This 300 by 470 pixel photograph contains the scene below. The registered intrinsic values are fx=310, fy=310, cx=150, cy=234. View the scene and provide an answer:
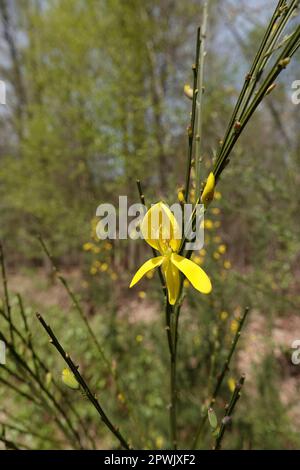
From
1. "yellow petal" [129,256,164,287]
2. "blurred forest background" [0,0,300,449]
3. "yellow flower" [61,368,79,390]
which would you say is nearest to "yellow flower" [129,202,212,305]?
"yellow petal" [129,256,164,287]

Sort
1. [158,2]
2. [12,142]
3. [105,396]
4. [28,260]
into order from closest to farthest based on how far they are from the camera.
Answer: [105,396] < [158,2] < [12,142] < [28,260]

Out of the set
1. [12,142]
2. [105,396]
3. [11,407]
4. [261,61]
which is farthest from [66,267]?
[261,61]

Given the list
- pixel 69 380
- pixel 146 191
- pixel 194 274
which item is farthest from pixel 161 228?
pixel 146 191

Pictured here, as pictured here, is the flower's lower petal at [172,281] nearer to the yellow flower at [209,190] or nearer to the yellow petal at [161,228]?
the yellow petal at [161,228]

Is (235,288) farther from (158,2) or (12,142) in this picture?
(12,142)

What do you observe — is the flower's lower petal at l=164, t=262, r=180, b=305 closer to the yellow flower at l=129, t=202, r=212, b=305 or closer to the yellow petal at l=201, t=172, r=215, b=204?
the yellow flower at l=129, t=202, r=212, b=305

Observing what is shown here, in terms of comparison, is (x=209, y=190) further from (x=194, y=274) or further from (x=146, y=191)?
(x=146, y=191)
